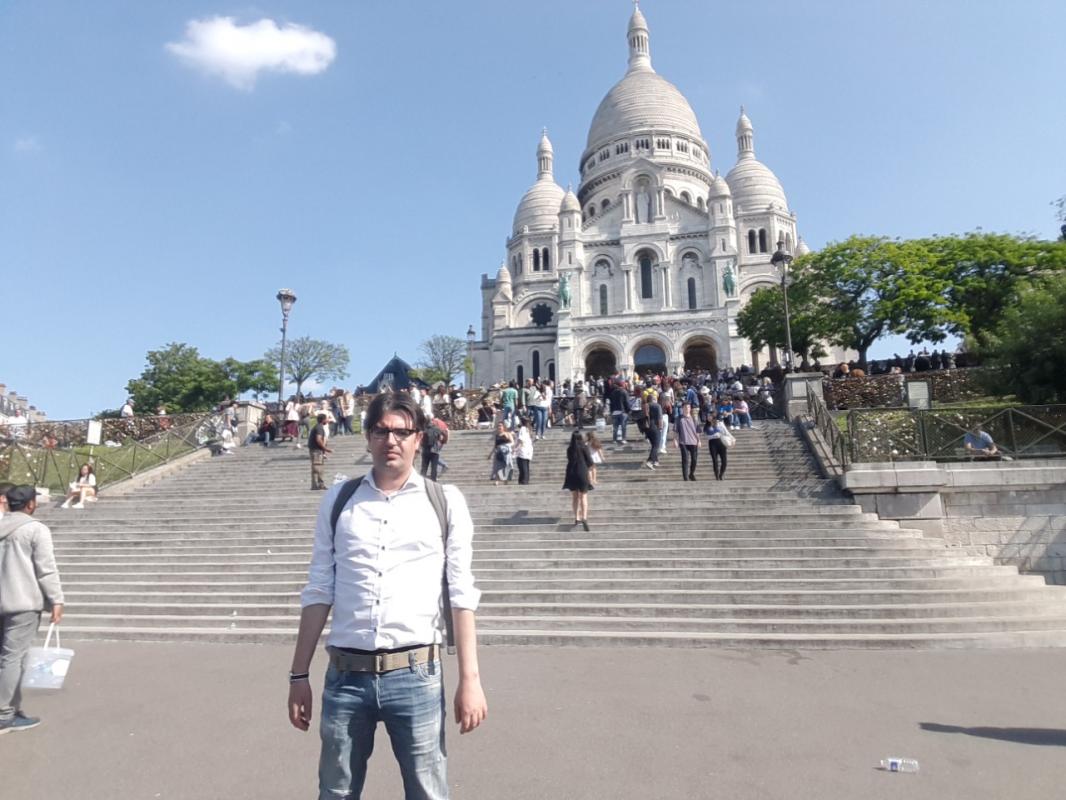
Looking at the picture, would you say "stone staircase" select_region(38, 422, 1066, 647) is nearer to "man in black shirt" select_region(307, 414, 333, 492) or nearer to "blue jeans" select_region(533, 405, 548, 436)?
"man in black shirt" select_region(307, 414, 333, 492)

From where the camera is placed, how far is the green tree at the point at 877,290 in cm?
2564

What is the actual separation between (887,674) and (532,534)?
15.3 ft

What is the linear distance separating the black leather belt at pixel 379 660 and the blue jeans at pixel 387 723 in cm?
2

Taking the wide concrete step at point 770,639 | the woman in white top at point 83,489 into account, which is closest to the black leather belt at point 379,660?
the wide concrete step at point 770,639

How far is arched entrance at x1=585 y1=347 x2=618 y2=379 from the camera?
46.6 metres

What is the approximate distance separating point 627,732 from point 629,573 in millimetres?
3715

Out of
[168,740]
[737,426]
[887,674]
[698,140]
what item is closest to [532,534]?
[887,674]

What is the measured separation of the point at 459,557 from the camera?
2.28 m

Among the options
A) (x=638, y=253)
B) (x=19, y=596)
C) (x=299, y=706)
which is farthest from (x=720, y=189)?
(x=299, y=706)

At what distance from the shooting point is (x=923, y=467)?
9.72m

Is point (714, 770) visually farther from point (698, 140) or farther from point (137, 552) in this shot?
point (698, 140)

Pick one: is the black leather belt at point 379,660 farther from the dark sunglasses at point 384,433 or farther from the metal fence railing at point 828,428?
the metal fence railing at point 828,428

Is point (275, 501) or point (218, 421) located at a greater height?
point (218, 421)

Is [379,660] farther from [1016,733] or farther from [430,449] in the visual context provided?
[430,449]
